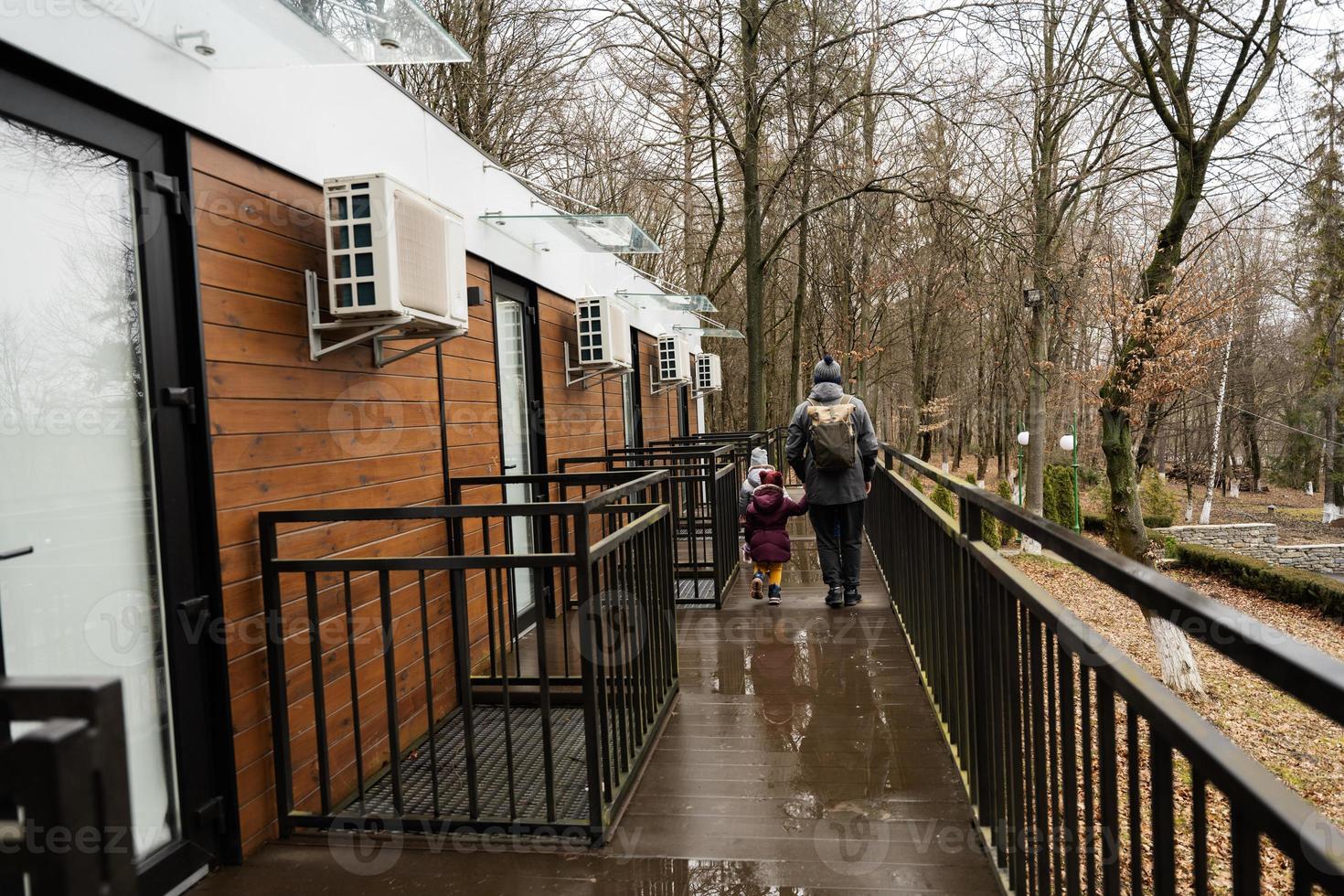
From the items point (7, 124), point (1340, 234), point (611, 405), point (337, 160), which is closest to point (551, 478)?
point (337, 160)

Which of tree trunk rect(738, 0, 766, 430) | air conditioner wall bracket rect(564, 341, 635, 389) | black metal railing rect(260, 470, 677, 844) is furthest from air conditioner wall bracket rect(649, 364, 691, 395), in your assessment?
black metal railing rect(260, 470, 677, 844)

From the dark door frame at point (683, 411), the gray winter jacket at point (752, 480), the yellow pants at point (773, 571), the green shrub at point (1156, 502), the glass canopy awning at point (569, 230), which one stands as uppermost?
the glass canopy awning at point (569, 230)

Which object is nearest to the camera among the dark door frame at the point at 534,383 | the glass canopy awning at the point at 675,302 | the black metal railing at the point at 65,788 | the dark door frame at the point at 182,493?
the black metal railing at the point at 65,788

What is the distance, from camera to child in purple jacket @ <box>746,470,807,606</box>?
5930 mm

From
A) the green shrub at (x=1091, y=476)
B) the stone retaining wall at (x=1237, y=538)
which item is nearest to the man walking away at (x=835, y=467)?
the stone retaining wall at (x=1237, y=538)

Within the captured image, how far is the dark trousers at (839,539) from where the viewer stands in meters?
5.51

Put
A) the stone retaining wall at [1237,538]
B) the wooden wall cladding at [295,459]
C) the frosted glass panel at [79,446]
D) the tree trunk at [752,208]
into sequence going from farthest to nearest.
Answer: the stone retaining wall at [1237,538]
the tree trunk at [752,208]
the wooden wall cladding at [295,459]
the frosted glass panel at [79,446]

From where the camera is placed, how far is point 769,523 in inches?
235

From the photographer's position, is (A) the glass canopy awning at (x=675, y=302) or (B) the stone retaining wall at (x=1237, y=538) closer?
(A) the glass canopy awning at (x=675, y=302)

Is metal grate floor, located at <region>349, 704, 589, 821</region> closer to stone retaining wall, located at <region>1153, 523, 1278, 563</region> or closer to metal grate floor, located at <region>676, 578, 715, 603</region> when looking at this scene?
metal grate floor, located at <region>676, 578, 715, 603</region>

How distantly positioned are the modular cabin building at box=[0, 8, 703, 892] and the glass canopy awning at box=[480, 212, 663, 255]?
1669 millimetres

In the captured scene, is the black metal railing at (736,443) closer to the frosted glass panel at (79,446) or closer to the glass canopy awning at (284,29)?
the glass canopy awning at (284,29)

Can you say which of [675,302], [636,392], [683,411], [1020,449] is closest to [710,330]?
[683,411]

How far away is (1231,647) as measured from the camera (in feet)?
3.22
